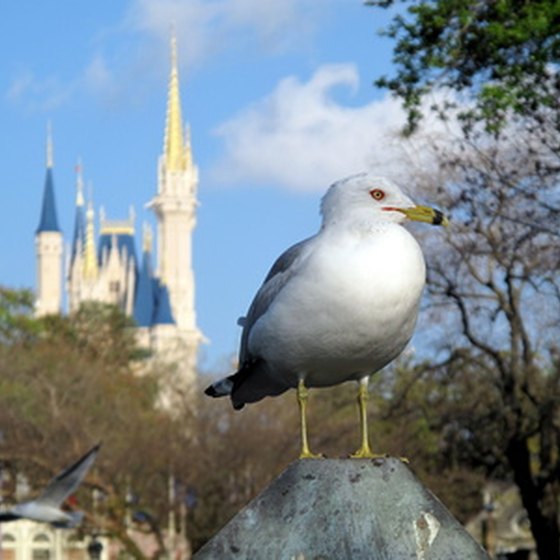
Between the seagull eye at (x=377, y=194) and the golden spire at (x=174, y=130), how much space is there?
16959cm

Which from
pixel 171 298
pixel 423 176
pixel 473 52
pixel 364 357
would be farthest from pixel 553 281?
pixel 171 298

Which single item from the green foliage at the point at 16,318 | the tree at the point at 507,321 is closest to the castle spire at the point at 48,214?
the green foliage at the point at 16,318

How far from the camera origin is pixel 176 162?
178375 mm

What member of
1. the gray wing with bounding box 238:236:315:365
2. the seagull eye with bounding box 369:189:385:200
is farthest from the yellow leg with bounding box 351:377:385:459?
the seagull eye with bounding box 369:189:385:200

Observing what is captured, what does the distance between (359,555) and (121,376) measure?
252 ft

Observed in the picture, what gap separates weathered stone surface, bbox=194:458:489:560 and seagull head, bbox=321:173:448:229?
75cm

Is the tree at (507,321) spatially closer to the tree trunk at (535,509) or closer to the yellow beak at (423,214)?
the tree trunk at (535,509)

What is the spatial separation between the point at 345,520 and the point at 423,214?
39.1 inches

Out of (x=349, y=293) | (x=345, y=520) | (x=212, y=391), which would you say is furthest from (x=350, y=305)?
(x=212, y=391)

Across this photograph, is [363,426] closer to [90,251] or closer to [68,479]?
[68,479]

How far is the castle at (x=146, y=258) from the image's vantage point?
167125mm

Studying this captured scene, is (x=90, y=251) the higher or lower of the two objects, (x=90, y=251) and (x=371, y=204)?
the higher

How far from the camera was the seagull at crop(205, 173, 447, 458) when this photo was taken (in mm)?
6133

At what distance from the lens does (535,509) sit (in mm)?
28156
